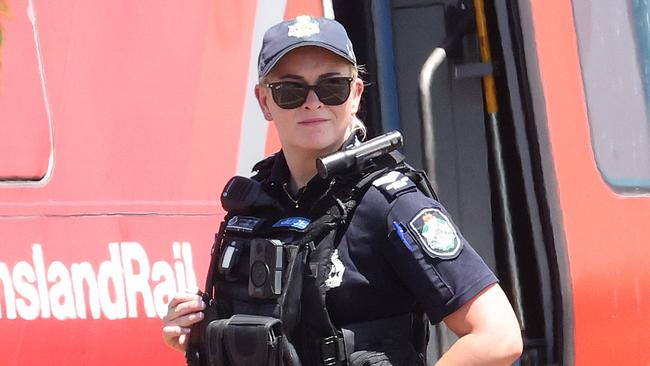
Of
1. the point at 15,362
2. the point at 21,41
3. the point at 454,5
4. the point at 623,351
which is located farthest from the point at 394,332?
the point at 454,5

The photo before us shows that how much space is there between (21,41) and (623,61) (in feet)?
6.28

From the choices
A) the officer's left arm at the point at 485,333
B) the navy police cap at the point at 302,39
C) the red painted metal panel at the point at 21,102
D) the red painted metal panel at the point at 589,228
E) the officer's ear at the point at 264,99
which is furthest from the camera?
the red painted metal panel at the point at 589,228

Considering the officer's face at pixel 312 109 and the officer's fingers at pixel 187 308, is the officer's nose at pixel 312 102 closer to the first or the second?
the officer's face at pixel 312 109

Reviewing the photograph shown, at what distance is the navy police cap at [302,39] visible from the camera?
191 centimetres

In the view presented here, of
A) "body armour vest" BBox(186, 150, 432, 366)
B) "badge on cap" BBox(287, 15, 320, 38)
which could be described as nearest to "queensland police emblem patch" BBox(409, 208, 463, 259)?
"body armour vest" BBox(186, 150, 432, 366)

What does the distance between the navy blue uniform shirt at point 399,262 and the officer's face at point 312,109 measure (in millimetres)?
116

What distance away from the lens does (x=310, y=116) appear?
193cm

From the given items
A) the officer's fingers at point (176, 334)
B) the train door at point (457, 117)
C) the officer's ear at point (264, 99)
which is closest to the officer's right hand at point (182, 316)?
the officer's fingers at point (176, 334)

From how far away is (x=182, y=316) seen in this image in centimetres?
198

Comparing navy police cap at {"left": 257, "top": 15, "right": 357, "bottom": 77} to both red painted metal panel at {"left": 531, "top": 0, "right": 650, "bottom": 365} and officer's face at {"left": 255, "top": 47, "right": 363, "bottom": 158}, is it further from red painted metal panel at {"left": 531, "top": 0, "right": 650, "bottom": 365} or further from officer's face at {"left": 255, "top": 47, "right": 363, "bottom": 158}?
red painted metal panel at {"left": 531, "top": 0, "right": 650, "bottom": 365}

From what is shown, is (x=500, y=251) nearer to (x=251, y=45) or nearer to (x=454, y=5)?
(x=454, y=5)

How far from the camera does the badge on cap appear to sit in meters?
1.92

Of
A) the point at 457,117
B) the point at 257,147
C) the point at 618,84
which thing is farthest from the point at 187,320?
the point at 618,84

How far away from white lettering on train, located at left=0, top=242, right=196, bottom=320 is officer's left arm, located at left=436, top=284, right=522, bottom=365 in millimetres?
694
